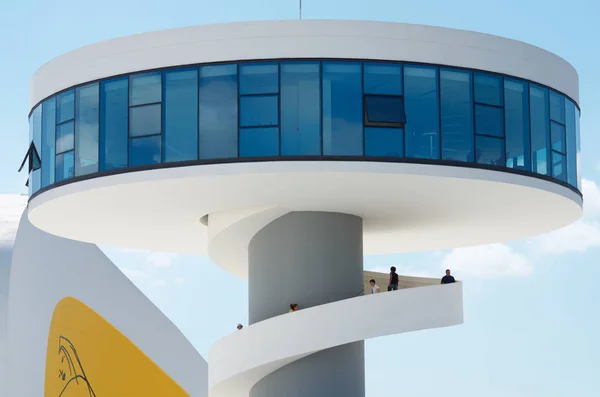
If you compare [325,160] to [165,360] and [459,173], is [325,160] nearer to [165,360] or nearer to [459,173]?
[459,173]

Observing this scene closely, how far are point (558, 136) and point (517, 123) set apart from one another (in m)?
1.90

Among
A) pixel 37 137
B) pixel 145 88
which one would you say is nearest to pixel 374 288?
pixel 145 88

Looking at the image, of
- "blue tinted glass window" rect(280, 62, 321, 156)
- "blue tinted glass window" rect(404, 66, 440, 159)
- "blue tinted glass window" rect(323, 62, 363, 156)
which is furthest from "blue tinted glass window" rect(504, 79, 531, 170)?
"blue tinted glass window" rect(280, 62, 321, 156)

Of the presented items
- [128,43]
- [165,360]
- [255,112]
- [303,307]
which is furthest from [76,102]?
[165,360]

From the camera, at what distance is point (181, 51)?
30172 millimetres

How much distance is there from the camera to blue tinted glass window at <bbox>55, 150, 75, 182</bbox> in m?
32.2

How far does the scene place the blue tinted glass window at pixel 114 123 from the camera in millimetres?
31031

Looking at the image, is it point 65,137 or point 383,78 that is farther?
point 65,137

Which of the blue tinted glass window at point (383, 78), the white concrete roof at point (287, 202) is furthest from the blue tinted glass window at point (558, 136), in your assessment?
the blue tinted glass window at point (383, 78)

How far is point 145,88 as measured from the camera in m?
30.7

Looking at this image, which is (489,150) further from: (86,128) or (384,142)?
(86,128)

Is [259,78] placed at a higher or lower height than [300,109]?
higher

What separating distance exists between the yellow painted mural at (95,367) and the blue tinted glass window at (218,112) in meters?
21.1

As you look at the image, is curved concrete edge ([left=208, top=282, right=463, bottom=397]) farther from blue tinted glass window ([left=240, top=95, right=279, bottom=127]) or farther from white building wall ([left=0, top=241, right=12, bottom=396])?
white building wall ([left=0, top=241, right=12, bottom=396])
